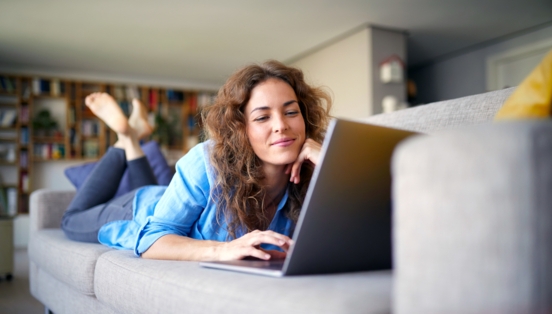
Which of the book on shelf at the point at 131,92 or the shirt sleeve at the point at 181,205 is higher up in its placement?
the book on shelf at the point at 131,92

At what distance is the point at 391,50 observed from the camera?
5973 millimetres

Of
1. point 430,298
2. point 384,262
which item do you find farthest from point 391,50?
Answer: point 430,298

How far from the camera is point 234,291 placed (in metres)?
0.84

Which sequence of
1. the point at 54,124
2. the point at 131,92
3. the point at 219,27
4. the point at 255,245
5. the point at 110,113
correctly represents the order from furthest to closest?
1. the point at 131,92
2. the point at 54,124
3. the point at 219,27
4. the point at 110,113
5. the point at 255,245

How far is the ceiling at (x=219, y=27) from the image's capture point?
4.96m

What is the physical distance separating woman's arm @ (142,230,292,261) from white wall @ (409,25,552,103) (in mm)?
6017

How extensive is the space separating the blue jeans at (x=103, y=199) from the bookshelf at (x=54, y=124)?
4.65 metres

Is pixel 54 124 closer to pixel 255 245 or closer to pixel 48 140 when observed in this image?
pixel 48 140

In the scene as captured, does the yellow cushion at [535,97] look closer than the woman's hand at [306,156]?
Yes

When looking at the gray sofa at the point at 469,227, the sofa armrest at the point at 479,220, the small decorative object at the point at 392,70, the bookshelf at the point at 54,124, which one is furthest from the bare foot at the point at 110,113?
the bookshelf at the point at 54,124

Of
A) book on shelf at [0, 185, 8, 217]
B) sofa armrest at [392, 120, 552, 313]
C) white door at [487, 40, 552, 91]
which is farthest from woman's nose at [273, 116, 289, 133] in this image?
book on shelf at [0, 185, 8, 217]

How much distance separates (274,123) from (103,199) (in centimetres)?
137

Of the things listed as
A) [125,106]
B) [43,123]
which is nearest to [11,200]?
[43,123]

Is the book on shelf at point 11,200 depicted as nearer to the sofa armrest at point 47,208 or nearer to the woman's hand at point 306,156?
the sofa armrest at point 47,208
